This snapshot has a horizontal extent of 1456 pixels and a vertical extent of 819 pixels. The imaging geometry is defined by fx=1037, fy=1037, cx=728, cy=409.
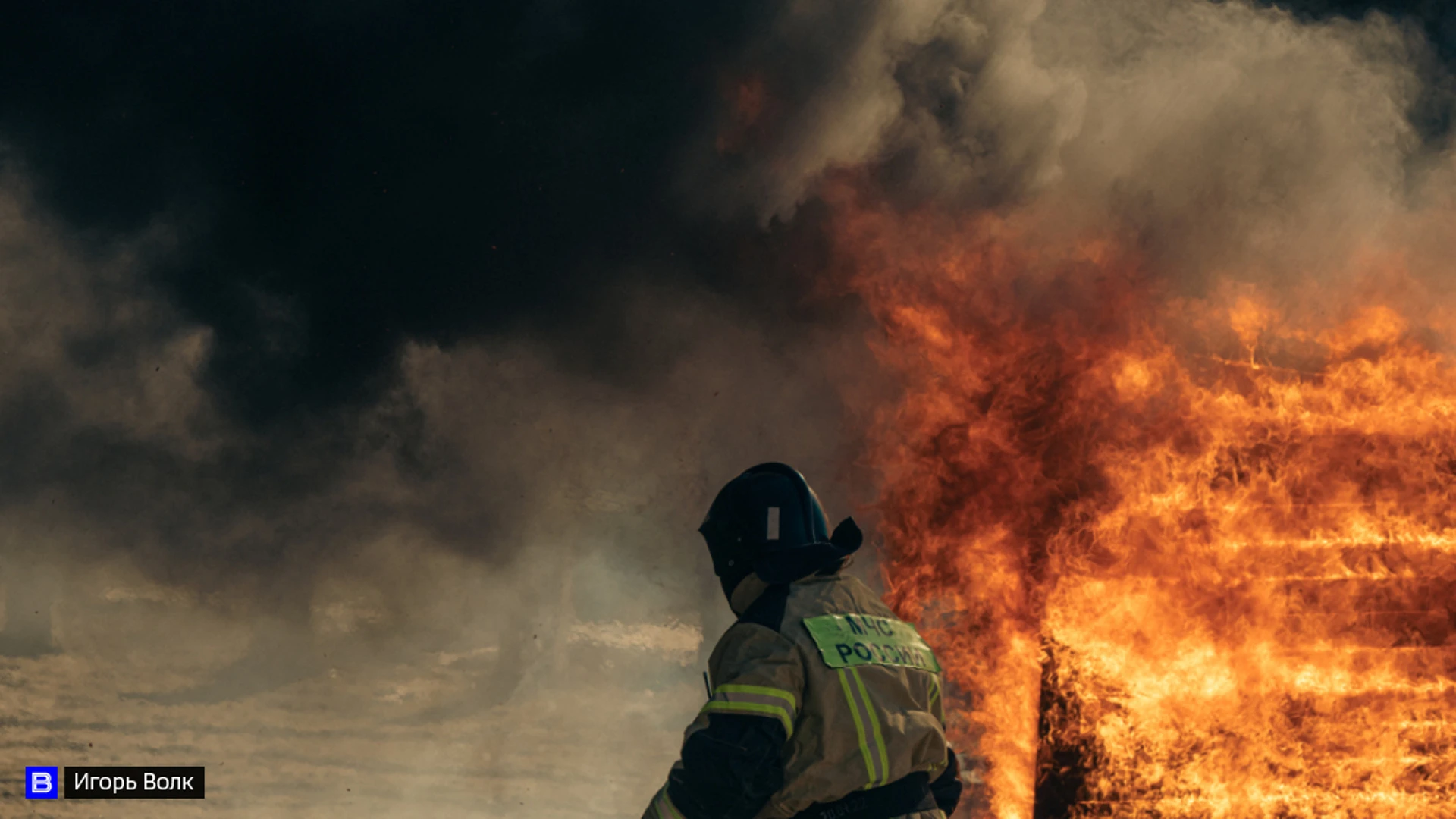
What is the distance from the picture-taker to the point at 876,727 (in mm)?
4699

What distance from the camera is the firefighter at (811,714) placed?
4.54m

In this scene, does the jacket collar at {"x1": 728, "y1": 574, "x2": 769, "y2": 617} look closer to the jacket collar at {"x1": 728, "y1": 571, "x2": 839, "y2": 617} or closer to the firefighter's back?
the jacket collar at {"x1": 728, "y1": 571, "x2": 839, "y2": 617}

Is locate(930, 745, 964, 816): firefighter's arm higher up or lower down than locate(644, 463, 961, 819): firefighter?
lower down

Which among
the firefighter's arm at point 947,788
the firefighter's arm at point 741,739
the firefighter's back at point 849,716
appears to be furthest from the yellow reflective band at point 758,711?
the firefighter's arm at point 947,788

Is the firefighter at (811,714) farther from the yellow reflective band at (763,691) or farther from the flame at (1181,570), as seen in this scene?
the flame at (1181,570)

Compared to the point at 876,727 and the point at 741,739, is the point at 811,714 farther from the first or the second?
the point at 741,739

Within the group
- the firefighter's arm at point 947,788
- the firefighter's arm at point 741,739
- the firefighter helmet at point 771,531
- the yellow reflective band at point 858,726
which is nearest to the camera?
the firefighter's arm at point 741,739

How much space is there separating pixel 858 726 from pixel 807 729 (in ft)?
0.76

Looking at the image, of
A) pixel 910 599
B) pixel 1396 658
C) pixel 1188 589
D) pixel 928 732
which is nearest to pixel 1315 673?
pixel 1396 658

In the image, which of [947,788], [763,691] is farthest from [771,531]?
[947,788]

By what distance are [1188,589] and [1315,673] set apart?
7.07 feet

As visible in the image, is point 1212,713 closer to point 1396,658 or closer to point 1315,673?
point 1315,673

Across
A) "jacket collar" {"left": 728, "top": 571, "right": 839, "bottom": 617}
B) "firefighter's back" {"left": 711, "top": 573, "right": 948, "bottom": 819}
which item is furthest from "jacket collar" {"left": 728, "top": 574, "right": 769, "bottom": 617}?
"firefighter's back" {"left": 711, "top": 573, "right": 948, "bottom": 819}

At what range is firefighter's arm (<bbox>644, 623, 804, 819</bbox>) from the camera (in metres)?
4.48
